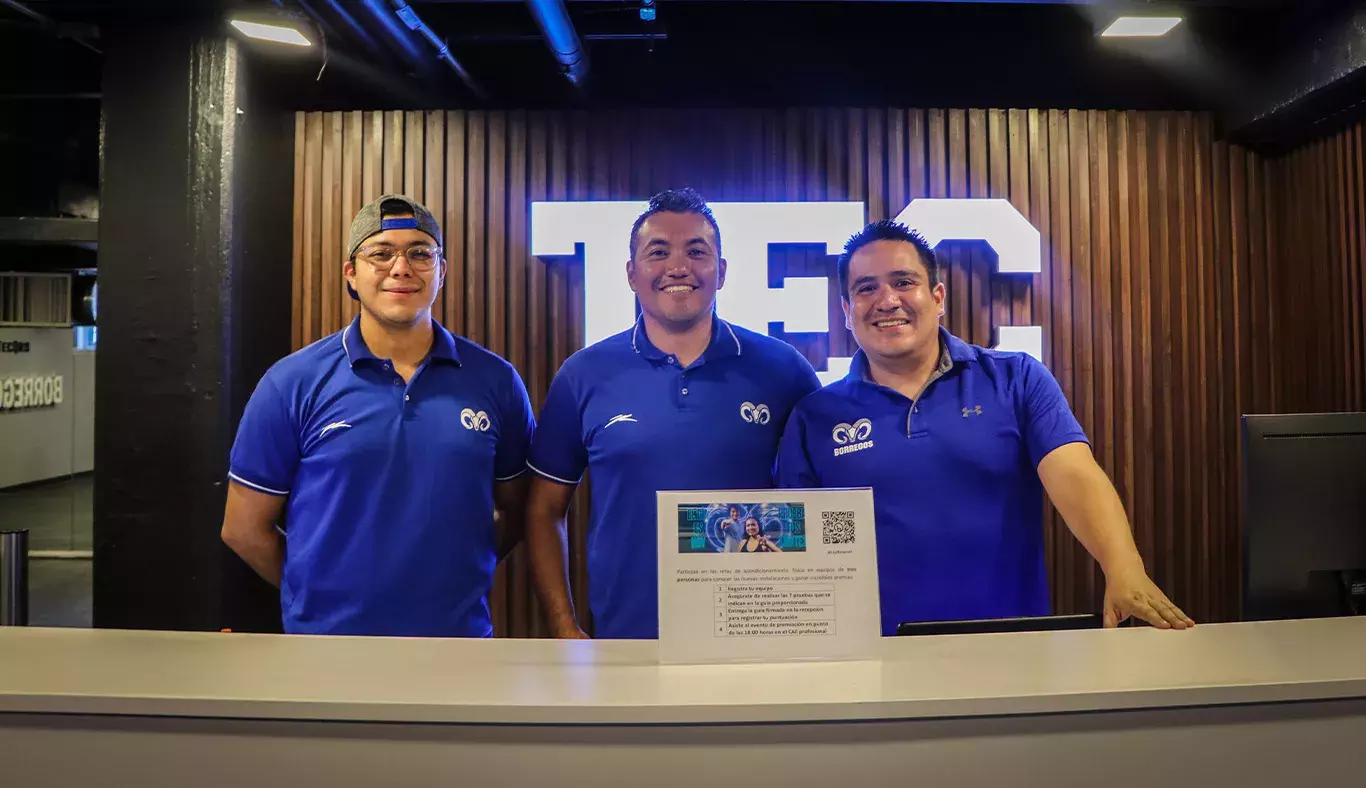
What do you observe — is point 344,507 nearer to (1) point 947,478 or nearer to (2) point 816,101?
(1) point 947,478

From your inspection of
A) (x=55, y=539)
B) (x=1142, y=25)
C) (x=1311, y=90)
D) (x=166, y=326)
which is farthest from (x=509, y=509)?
(x=55, y=539)

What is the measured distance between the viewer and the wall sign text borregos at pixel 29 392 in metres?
9.53

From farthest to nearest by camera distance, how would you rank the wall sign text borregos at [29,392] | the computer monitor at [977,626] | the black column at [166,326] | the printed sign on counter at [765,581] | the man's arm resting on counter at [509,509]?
the wall sign text borregos at [29,392]
the black column at [166,326]
the man's arm resting on counter at [509,509]
the computer monitor at [977,626]
the printed sign on counter at [765,581]

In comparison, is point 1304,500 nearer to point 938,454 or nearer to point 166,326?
point 938,454

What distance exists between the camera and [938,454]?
2.00 metres

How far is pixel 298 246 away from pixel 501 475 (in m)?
2.57

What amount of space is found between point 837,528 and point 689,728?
1.28 ft

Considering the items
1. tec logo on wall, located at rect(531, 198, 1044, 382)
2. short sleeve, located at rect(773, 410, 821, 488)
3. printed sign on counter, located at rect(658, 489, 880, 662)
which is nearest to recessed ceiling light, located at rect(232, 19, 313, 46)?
tec logo on wall, located at rect(531, 198, 1044, 382)

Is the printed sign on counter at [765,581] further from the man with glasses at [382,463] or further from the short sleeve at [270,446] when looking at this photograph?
the short sleeve at [270,446]

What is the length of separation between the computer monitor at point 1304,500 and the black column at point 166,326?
3.83m

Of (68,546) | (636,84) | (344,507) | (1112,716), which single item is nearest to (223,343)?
(344,507)

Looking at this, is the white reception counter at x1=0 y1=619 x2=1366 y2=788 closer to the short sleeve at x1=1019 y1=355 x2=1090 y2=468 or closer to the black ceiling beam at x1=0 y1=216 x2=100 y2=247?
the short sleeve at x1=1019 y1=355 x2=1090 y2=468

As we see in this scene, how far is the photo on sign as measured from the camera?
1.25 m

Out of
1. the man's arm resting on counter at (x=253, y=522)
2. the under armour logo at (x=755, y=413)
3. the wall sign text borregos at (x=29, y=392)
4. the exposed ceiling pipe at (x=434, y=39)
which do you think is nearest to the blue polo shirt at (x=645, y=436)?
the under armour logo at (x=755, y=413)
